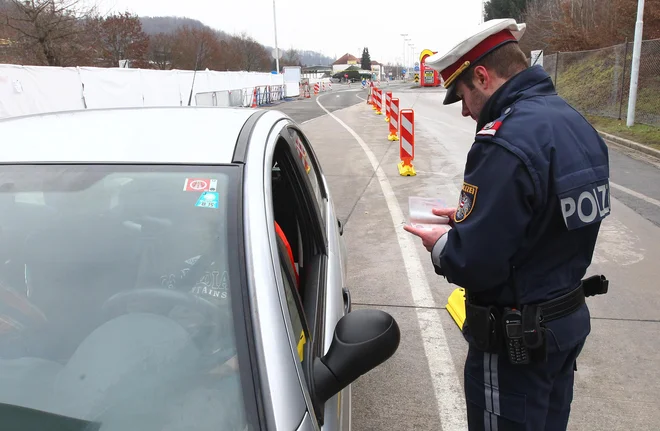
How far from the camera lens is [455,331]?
12.7ft

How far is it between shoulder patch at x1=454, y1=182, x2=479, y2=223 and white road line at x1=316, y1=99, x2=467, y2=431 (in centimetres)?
161

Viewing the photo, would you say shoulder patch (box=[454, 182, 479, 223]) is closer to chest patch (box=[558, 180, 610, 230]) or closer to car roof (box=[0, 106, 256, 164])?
chest patch (box=[558, 180, 610, 230])

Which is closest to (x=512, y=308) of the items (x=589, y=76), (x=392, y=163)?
(x=392, y=163)

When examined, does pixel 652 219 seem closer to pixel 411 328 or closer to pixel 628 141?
pixel 411 328

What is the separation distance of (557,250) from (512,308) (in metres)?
0.24

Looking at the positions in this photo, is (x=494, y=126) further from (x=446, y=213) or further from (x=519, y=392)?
(x=519, y=392)

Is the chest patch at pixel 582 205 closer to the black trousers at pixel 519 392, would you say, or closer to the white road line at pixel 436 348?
the black trousers at pixel 519 392

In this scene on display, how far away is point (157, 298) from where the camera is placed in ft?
5.22

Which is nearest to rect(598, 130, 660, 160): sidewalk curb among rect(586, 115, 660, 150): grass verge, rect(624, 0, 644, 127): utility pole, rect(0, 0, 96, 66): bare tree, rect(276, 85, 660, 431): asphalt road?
rect(586, 115, 660, 150): grass verge

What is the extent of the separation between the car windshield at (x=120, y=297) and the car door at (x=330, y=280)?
1.40ft

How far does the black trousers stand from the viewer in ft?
5.76

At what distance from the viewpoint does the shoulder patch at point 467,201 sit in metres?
1.66

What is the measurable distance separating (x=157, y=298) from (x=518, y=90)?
1.32 metres

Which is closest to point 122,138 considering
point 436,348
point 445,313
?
point 436,348
